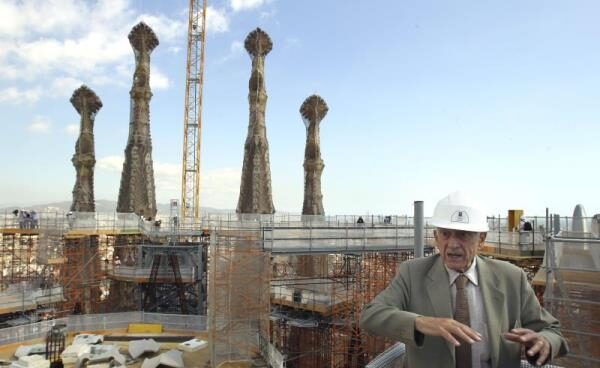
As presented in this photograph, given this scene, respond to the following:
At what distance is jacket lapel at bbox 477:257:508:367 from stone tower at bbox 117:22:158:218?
33887mm

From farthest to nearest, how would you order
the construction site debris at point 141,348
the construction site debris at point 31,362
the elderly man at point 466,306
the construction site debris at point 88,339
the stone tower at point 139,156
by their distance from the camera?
the stone tower at point 139,156, the construction site debris at point 88,339, the construction site debris at point 141,348, the construction site debris at point 31,362, the elderly man at point 466,306

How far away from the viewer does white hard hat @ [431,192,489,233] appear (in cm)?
261

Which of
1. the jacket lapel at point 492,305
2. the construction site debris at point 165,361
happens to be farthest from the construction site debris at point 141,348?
the jacket lapel at point 492,305

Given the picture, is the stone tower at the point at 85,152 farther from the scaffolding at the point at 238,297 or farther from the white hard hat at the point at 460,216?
the white hard hat at the point at 460,216

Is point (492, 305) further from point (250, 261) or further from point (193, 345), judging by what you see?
point (193, 345)

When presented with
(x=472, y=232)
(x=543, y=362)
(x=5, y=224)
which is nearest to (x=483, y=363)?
(x=543, y=362)

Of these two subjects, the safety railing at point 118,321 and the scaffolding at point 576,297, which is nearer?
the scaffolding at point 576,297

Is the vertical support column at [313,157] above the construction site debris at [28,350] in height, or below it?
above

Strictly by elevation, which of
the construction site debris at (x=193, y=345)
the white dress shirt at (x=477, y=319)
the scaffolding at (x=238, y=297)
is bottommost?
the construction site debris at (x=193, y=345)

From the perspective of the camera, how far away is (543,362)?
98.5 inches

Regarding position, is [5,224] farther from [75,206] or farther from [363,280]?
[363,280]

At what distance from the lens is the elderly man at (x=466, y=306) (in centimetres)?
255

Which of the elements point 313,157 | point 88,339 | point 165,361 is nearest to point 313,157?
point 313,157

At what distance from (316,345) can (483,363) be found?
67.6 ft
